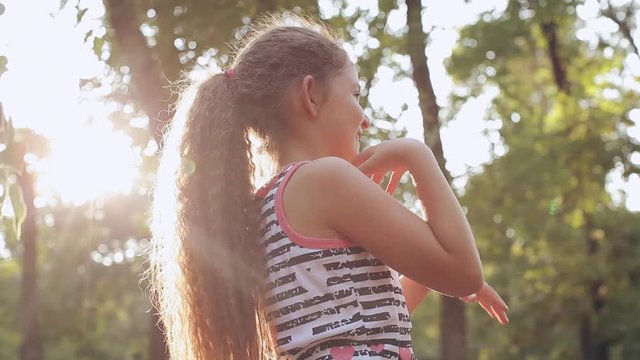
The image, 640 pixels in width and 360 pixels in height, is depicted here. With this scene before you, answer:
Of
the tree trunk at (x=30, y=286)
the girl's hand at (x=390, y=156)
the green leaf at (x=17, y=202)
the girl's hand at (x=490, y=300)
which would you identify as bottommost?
the girl's hand at (x=490, y=300)

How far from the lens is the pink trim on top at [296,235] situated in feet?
7.42

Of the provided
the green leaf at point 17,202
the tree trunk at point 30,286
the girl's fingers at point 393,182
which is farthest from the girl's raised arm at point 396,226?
the tree trunk at point 30,286

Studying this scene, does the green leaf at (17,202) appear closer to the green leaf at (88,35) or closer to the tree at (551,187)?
the green leaf at (88,35)

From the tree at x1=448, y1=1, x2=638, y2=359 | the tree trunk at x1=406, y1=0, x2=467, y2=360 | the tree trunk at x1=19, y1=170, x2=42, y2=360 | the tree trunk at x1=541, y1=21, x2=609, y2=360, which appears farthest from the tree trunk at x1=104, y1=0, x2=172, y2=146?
the tree trunk at x1=541, y1=21, x2=609, y2=360

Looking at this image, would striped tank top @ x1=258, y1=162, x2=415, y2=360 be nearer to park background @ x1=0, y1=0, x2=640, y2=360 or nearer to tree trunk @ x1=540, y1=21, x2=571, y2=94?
park background @ x1=0, y1=0, x2=640, y2=360

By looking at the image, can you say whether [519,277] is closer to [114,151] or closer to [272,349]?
[114,151]

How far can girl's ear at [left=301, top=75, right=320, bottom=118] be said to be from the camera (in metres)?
2.46

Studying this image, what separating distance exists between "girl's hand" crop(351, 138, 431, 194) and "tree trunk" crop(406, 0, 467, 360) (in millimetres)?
4973

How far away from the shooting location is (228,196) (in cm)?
242

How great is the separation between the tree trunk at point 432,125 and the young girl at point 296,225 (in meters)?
4.84

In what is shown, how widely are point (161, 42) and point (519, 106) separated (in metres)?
9.96

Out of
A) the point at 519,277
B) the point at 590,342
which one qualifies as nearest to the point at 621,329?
the point at 590,342

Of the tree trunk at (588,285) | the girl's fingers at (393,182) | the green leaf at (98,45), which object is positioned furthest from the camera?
the tree trunk at (588,285)

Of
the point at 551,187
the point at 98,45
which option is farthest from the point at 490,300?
the point at 551,187
